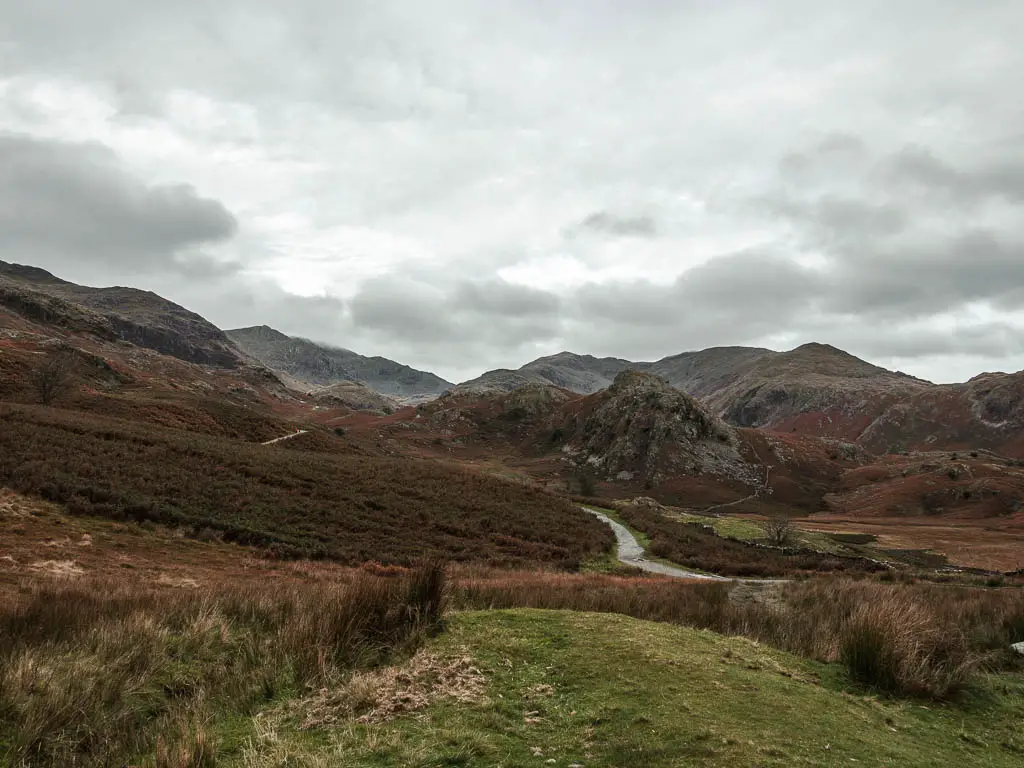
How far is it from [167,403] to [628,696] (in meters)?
72.5

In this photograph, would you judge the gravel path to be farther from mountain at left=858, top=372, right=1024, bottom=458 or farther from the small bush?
mountain at left=858, top=372, right=1024, bottom=458

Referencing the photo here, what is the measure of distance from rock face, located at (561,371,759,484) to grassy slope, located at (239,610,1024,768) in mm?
103081

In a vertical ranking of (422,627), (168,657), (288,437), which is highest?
(422,627)

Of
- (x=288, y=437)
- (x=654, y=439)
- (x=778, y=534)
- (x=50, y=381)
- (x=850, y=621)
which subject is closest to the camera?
(x=850, y=621)

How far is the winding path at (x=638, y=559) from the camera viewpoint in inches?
1273

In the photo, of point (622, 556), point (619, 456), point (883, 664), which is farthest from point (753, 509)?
point (883, 664)

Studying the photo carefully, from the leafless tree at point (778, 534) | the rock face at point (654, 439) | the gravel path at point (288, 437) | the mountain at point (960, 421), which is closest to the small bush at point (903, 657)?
the leafless tree at point (778, 534)

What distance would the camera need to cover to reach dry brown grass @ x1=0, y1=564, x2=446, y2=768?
17.9 ft

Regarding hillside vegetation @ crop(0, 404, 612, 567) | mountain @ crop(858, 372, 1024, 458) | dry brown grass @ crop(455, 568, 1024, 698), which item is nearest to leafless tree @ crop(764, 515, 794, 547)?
hillside vegetation @ crop(0, 404, 612, 567)

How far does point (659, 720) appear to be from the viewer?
5582 mm

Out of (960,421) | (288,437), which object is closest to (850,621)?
(288,437)

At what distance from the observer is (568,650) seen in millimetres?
8242

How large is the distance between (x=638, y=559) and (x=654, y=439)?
269ft

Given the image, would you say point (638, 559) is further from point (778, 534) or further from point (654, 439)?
point (654, 439)
